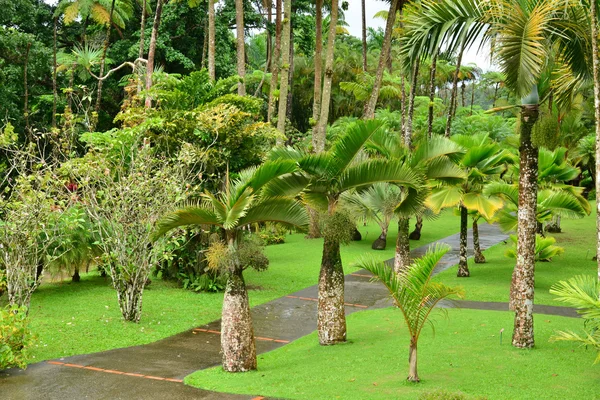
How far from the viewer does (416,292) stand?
358 inches

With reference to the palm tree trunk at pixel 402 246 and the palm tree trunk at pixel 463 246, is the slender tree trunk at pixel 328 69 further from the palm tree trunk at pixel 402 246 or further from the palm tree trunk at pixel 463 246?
the palm tree trunk at pixel 402 246

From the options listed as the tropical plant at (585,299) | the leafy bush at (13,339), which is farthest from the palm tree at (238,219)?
the tropical plant at (585,299)

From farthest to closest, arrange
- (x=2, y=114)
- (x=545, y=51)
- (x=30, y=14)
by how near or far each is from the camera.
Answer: (x=30, y=14), (x=2, y=114), (x=545, y=51)

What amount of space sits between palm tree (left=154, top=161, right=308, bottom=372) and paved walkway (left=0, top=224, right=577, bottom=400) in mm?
1023

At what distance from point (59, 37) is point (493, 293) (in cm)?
2950

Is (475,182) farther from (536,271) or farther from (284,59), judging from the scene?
(284,59)

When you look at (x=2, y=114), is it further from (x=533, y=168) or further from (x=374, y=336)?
(x=533, y=168)

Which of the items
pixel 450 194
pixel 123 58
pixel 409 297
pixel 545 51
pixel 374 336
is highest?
pixel 123 58

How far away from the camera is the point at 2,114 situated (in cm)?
2759

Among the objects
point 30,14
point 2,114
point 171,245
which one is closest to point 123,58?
point 30,14

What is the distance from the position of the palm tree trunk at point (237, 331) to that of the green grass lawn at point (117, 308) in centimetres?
286

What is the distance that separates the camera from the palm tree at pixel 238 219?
10.5m

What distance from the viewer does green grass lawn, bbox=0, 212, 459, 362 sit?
498 inches

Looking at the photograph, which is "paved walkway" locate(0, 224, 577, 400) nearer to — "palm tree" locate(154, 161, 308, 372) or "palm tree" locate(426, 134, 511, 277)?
"palm tree" locate(154, 161, 308, 372)
